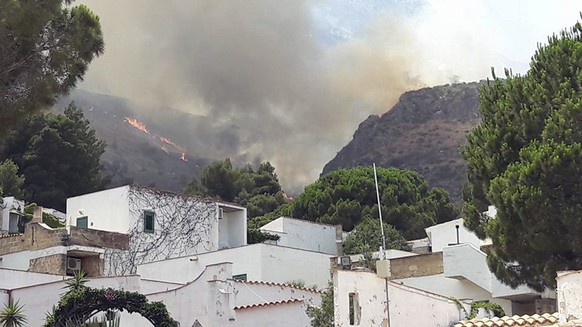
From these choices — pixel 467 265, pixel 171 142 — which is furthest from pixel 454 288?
pixel 171 142

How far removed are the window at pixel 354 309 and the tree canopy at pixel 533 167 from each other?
5578 millimetres

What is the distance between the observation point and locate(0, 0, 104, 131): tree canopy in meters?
21.4

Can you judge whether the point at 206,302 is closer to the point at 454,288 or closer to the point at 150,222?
the point at 454,288

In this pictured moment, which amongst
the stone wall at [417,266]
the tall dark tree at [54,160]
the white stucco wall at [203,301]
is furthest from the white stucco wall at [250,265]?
the tall dark tree at [54,160]

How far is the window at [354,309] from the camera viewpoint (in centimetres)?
2005

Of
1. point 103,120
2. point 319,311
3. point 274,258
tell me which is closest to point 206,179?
point 103,120

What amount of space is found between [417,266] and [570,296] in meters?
17.5

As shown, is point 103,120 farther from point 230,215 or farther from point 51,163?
point 230,215

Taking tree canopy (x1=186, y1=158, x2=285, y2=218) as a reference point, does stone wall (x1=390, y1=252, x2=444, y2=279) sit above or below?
below

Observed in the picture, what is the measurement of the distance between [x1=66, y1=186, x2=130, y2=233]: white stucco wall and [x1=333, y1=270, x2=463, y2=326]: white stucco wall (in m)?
21.0

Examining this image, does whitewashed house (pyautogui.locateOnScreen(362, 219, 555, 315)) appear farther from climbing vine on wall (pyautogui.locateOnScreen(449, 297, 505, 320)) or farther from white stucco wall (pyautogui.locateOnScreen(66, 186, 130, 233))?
white stucco wall (pyautogui.locateOnScreen(66, 186, 130, 233))

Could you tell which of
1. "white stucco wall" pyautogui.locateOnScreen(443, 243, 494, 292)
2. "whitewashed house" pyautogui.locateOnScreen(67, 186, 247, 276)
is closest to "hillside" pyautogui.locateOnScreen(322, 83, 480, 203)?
"whitewashed house" pyautogui.locateOnScreen(67, 186, 247, 276)

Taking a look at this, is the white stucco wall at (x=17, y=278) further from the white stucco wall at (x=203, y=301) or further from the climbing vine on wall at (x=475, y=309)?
the climbing vine on wall at (x=475, y=309)

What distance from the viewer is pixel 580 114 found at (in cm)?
2355
